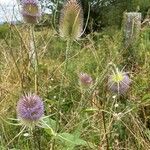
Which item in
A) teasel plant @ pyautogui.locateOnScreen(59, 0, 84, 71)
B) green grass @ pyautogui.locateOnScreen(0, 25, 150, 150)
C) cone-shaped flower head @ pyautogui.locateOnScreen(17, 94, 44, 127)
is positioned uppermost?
teasel plant @ pyautogui.locateOnScreen(59, 0, 84, 71)

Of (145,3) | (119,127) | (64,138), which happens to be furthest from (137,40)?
(145,3)

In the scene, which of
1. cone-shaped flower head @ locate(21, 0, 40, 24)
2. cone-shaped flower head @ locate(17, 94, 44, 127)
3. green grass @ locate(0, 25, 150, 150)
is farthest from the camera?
green grass @ locate(0, 25, 150, 150)

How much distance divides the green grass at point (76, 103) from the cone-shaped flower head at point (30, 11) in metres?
0.23

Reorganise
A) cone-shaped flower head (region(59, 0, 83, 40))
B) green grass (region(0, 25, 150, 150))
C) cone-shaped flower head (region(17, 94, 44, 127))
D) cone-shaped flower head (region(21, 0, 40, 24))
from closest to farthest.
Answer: cone-shaped flower head (region(17, 94, 44, 127)) → cone-shaped flower head (region(59, 0, 83, 40)) → cone-shaped flower head (region(21, 0, 40, 24)) → green grass (region(0, 25, 150, 150))

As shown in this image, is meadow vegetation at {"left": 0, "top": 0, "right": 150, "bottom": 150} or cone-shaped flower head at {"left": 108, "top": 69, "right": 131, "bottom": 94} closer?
cone-shaped flower head at {"left": 108, "top": 69, "right": 131, "bottom": 94}

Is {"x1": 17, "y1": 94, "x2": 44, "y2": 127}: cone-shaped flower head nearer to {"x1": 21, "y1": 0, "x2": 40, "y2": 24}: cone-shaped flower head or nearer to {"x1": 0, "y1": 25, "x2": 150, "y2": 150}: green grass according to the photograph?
{"x1": 0, "y1": 25, "x2": 150, "y2": 150}: green grass

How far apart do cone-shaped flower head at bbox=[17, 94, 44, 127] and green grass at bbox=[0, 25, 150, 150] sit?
0.07 metres

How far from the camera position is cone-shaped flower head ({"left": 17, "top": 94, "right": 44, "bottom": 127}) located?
1856 millimetres

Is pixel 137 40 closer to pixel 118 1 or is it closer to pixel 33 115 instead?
pixel 33 115

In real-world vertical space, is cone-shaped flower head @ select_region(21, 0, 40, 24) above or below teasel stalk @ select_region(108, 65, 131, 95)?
above

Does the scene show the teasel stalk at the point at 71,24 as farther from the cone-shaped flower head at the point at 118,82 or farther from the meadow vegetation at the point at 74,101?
the cone-shaped flower head at the point at 118,82

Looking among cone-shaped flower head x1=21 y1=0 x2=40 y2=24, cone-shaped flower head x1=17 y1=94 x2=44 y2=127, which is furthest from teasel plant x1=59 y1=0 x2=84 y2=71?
cone-shaped flower head x1=17 y1=94 x2=44 y2=127

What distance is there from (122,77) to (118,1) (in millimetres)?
20390

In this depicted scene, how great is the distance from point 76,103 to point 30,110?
86.8 inches
